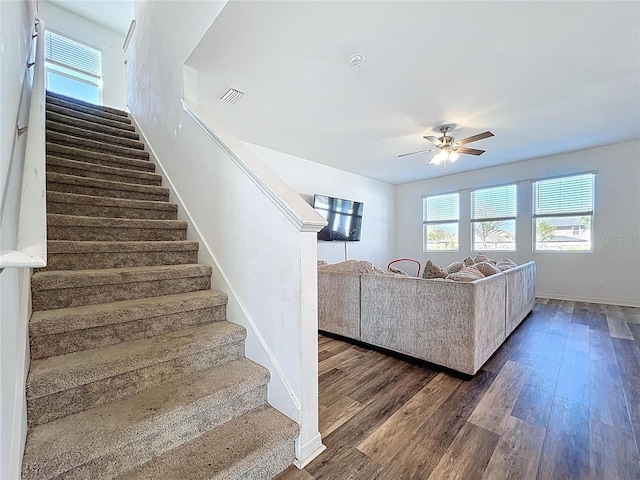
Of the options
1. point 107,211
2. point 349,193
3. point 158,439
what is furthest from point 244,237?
point 349,193

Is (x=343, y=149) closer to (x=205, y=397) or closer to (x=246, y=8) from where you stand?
(x=246, y=8)

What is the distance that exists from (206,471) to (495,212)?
636 cm

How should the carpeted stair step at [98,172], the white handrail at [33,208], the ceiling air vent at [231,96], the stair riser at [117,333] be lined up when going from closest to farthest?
the white handrail at [33,208] < the stair riser at [117,333] < the carpeted stair step at [98,172] < the ceiling air vent at [231,96]

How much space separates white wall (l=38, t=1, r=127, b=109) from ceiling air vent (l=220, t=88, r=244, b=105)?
389 centimetres

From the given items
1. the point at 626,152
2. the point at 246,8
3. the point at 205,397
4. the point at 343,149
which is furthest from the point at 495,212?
the point at 205,397

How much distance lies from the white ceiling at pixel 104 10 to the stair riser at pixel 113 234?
5.38m

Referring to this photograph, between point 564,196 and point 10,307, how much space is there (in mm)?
6844

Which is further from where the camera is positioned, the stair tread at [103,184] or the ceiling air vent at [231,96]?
the ceiling air vent at [231,96]

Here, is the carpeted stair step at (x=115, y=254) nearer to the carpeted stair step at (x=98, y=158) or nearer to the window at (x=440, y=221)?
the carpeted stair step at (x=98, y=158)

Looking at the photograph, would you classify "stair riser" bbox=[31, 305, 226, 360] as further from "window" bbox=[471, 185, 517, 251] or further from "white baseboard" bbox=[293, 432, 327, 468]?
"window" bbox=[471, 185, 517, 251]

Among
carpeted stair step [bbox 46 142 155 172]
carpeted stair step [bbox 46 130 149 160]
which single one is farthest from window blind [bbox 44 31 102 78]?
carpeted stair step [bbox 46 142 155 172]

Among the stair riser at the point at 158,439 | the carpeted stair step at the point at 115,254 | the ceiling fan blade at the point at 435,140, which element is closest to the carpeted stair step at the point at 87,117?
the carpeted stair step at the point at 115,254

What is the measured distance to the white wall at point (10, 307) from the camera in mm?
785

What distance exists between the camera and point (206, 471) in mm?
1094
